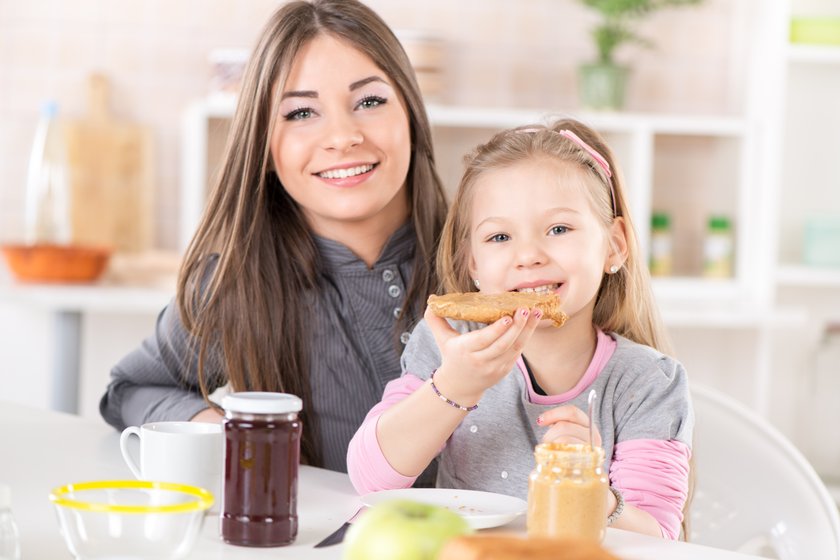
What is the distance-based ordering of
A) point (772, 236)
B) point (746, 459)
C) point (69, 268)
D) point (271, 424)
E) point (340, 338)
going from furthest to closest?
point (772, 236) → point (69, 268) → point (340, 338) → point (746, 459) → point (271, 424)

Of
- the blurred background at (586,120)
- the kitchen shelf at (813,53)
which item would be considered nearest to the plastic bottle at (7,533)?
the blurred background at (586,120)

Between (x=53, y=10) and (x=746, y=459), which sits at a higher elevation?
(x=53, y=10)

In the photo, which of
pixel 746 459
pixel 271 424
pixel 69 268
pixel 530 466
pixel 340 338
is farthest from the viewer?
pixel 69 268

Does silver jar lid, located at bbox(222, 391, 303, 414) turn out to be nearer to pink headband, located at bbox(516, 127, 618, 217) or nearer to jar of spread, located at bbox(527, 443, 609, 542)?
jar of spread, located at bbox(527, 443, 609, 542)

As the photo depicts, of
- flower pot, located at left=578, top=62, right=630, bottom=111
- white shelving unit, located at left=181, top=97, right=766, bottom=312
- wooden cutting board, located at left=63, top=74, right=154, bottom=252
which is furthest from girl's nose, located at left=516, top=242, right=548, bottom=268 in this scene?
wooden cutting board, located at left=63, top=74, right=154, bottom=252

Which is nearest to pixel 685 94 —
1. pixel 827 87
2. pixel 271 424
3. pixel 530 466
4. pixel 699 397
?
pixel 827 87

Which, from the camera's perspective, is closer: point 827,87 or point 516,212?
point 516,212

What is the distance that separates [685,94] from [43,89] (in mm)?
2013

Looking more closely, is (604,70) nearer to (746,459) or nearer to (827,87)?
(827,87)

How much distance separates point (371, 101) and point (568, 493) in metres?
0.88

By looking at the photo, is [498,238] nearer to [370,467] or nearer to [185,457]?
[370,467]

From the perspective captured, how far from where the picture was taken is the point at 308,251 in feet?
5.78

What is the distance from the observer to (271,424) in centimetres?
101

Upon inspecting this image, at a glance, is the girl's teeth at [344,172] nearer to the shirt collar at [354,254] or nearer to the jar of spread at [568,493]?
the shirt collar at [354,254]
